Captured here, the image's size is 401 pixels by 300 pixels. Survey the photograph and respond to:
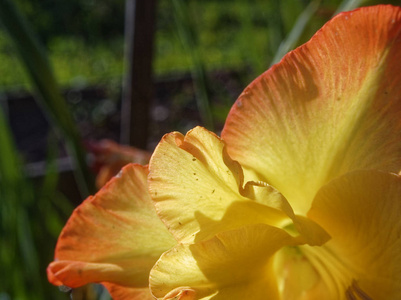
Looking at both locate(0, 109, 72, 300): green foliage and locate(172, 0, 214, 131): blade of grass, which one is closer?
locate(172, 0, 214, 131): blade of grass

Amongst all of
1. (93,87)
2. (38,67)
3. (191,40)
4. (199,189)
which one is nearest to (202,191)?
(199,189)

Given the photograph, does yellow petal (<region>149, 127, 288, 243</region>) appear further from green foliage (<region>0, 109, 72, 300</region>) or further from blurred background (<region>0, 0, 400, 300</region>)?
green foliage (<region>0, 109, 72, 300</region>)

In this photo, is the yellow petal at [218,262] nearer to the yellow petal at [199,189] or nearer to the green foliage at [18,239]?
the yellow petal at [199,189]

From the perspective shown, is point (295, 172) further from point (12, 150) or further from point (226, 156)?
point (12, 150)

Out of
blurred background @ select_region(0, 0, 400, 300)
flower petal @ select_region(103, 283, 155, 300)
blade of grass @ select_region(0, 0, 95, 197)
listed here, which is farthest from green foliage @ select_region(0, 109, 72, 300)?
flower petal @ select_region(103, 283, 155, 300)

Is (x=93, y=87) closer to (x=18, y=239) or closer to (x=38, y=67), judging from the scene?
(x=18, y=239)

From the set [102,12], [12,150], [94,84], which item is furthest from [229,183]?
[102,12]

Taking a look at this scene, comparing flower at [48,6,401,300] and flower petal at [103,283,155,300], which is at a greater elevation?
flower at [48,6,401,300]
